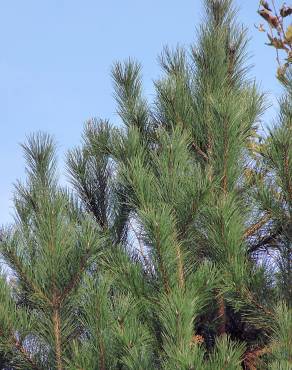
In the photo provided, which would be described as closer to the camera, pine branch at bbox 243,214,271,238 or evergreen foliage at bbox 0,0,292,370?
evergreen foliage at bbox 0,0,292,370

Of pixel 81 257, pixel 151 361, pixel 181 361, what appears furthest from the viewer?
pixel 81 257

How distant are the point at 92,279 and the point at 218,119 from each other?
1025 mm

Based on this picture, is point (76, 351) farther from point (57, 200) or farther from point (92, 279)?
point (57, 200)

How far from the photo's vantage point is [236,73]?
4770 millimetres

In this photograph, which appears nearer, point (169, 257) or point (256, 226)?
point (169, 257)

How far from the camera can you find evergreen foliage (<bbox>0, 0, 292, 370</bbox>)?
11.7 ft

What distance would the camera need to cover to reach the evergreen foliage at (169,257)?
3.56m

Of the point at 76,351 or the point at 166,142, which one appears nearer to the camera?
the point at 76,351

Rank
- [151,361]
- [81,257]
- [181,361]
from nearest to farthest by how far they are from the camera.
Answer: [181,361]
[151,361]
[81,257]

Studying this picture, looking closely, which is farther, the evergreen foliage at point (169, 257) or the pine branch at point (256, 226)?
the pine branch at point (256, 226)

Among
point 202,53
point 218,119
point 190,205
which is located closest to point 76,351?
point 190,205

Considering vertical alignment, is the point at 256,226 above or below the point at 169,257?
above

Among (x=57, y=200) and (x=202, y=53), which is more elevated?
(x=202, y=53)

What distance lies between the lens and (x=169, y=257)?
3684mm
